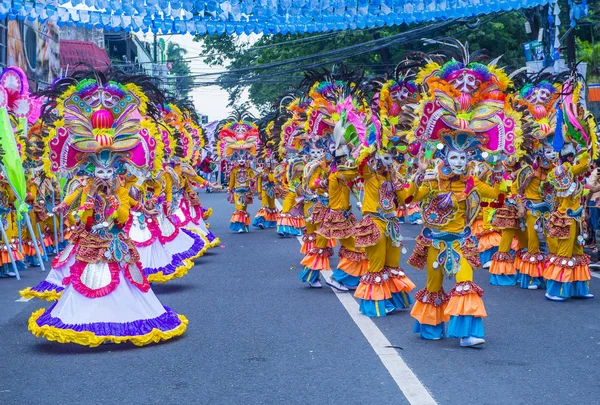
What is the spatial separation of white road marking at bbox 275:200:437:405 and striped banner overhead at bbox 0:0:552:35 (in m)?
3.22

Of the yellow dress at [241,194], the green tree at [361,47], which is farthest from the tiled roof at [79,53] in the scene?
the yellow dress at [241,194]

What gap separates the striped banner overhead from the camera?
8641 mm

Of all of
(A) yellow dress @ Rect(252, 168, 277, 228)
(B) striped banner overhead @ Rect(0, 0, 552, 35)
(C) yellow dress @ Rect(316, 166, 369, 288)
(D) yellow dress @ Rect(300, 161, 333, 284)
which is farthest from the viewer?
(A) yellow dress @ Rect(252, 168, 277, 228)

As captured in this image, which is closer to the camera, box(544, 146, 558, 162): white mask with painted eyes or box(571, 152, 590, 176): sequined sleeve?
box(571, 152, 590, 176): sequined sleeve

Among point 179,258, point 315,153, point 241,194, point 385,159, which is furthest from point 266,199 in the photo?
point 385,159

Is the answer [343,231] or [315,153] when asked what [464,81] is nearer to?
[343,231]

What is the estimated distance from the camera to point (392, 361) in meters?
7.18

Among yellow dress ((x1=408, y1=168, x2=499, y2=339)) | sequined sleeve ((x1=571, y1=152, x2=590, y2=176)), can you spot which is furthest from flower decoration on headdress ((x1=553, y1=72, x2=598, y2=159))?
yellow dress ((x1=408, y1=168, x2=499, y2=339))

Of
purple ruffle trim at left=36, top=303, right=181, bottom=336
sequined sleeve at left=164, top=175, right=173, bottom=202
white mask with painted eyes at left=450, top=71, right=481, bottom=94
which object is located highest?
white mask with painted eyes at left=450, top=71, right=481, bottom=94

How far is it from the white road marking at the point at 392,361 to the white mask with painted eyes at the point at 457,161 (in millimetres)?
1618

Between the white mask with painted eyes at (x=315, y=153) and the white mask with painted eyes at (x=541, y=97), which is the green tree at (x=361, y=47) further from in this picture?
the white mask with painted eyes at (x=541, y=97)

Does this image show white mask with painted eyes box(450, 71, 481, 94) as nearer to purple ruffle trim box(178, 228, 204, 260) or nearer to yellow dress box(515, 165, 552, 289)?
yellow dress box(515, 165, 552, 289)

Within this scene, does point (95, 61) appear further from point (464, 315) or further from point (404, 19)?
point (464, 315)

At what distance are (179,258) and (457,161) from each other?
506 centimetres
